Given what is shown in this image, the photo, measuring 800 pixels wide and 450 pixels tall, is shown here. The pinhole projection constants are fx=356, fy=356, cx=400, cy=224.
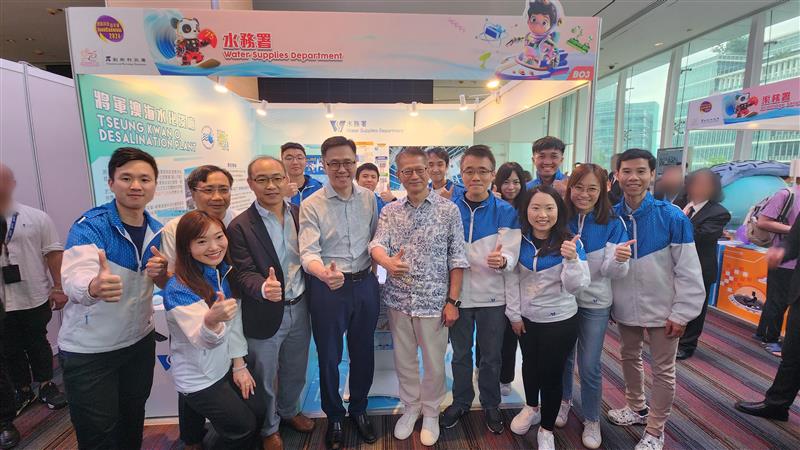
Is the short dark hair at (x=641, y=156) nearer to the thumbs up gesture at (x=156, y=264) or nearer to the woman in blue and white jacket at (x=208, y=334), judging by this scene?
the woman in blue and white jacket at (x=208, y=334)

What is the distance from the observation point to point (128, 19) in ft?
7.46

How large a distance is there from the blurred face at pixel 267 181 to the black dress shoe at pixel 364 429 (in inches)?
54.0

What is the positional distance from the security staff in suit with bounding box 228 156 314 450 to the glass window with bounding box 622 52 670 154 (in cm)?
875

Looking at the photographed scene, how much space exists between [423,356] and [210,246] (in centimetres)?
130

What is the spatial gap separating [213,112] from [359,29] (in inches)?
105

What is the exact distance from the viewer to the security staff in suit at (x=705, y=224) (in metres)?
2.99

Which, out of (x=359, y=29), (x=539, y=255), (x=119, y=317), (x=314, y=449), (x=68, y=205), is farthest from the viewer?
(x=68, y=205)

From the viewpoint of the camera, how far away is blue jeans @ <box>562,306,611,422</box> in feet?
6.43

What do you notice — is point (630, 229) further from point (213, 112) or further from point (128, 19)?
point (213, 112)

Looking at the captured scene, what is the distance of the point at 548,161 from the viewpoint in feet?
8.77

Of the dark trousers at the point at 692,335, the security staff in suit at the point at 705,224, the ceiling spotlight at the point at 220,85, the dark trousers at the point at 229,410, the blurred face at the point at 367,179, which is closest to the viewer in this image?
the dark trousers at the point at 229,410

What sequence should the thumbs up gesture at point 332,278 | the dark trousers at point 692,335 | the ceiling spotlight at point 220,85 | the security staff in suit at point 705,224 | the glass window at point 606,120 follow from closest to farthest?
the thumbs up gesture at point 332,278 < the security staff in suit at point 705,224 < the dark trousers at point 692,335 < the ceiling spotlight at point 220,85 < the glass window at point 606,120

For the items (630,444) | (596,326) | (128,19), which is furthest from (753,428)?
(128,19)

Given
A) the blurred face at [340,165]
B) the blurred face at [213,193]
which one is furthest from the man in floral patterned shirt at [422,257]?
the blurred face at [213,193]
